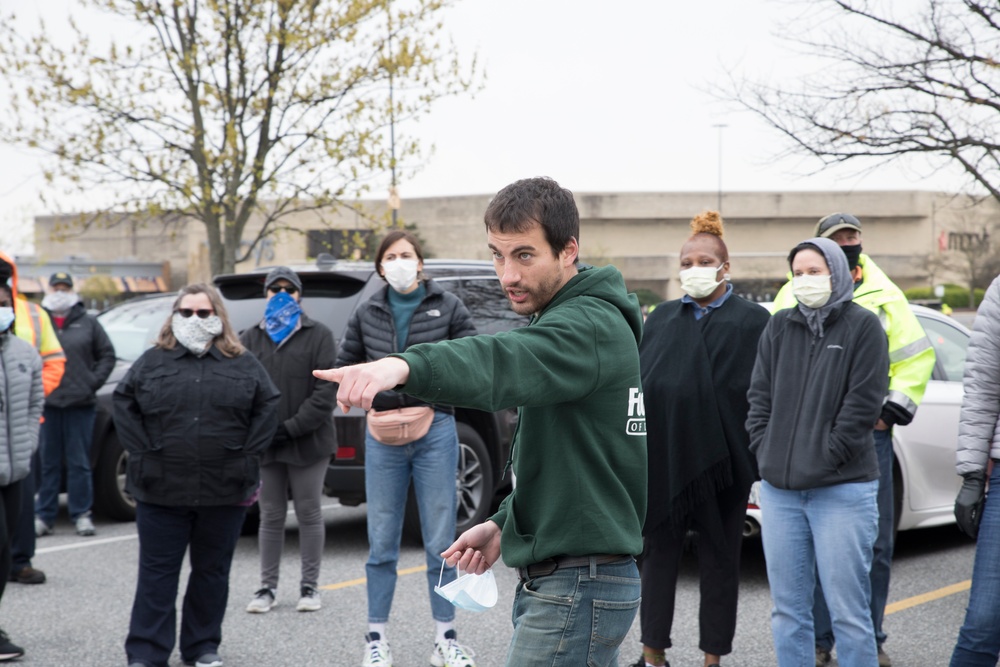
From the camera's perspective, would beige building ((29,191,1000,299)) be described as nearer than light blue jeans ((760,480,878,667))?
No

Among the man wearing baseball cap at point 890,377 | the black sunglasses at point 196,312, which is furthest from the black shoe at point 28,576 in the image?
the man wearing baseball cap at point 890,377

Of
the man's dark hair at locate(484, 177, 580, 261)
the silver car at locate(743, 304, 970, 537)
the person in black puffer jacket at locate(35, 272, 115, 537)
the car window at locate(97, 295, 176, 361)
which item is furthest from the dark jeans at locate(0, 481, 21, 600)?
the silver car at locate(743, 304, 970, 537)

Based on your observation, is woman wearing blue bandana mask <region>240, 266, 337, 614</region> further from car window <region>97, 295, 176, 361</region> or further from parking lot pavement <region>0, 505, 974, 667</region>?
car window <region>97, 295, 176, 361</region>

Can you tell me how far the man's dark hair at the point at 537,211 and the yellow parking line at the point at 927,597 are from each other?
469 centimetres

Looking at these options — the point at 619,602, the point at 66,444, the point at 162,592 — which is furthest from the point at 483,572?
the point at 66,444

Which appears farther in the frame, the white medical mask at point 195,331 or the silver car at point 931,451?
the silver car at point 931,451

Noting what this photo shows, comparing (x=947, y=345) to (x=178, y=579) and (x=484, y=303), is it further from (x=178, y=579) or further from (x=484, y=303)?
(x=178, y=579)

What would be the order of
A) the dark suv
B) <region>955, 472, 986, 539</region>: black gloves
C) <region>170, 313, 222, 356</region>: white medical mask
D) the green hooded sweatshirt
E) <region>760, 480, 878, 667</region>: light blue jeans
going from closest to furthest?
the green hooded sweatshirt → <region>955, 472, 986, 539</region>: black gloves → <region>760, 480, 878, 667</region>: light blue jeans → <region>170, 313, 222, 356</region>: white medical mask → the dark suv

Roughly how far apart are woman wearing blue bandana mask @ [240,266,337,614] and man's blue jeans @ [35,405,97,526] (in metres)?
2.86

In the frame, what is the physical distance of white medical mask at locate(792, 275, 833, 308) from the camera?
15.4 feet

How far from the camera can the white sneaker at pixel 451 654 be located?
5570mm

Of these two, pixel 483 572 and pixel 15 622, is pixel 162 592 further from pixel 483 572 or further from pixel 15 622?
pixel 483 572

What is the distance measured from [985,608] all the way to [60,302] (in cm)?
795

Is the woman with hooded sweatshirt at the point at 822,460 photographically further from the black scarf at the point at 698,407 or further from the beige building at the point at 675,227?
the beige building at the point at 675,227
